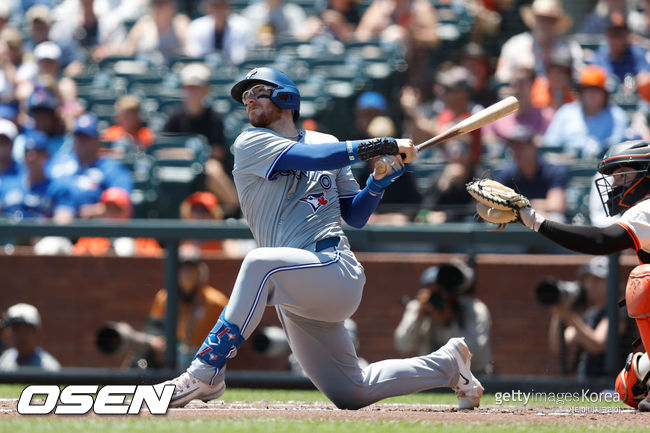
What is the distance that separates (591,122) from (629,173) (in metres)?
4.02

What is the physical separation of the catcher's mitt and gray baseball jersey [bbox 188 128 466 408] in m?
0.57

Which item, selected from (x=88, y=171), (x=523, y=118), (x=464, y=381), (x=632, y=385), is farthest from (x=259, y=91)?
(x=523, y=118)

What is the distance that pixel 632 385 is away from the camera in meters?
4.82

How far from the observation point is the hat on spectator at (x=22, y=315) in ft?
23.7

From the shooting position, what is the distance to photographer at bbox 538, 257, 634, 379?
6.71m

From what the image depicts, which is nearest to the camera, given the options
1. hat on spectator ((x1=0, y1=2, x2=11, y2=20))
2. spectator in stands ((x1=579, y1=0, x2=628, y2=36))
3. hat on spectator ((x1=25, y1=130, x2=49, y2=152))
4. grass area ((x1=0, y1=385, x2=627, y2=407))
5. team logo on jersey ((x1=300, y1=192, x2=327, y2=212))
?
team logo on jersey ((x1=300, y1=192, x2=327, y2=212))

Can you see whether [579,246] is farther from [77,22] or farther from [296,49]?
[77,22]

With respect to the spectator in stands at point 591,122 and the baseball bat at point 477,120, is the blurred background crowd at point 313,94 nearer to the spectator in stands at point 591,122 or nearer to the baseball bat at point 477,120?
the spectator in stands at point 591,122

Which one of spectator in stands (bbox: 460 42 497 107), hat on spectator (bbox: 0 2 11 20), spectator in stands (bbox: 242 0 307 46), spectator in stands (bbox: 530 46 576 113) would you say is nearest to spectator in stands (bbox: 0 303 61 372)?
spectator in stands (bbox: 460 42 497 107)

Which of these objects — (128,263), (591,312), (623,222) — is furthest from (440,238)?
(623,222)

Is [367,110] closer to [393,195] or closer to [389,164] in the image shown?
[393,195]

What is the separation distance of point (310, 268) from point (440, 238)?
2872 mm

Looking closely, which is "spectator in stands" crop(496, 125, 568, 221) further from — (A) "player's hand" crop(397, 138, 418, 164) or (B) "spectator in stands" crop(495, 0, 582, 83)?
(A) "player's hand" crop(397, 138, 418, 164)

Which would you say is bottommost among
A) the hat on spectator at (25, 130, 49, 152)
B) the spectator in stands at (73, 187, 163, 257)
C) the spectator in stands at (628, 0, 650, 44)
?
the spectator in stands at (73, 187, 163, 257)
